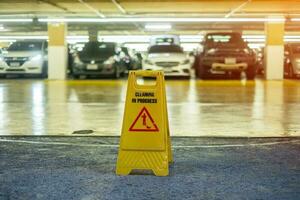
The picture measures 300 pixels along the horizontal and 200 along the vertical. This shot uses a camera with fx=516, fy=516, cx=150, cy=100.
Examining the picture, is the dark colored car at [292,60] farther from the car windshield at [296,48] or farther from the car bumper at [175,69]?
the car bumper at [175,69]

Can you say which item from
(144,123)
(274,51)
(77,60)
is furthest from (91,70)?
(144,123)

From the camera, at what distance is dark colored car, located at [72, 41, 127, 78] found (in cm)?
2038

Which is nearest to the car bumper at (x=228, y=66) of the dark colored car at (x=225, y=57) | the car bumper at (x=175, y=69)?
the dark colored car at (x=225, y=57)

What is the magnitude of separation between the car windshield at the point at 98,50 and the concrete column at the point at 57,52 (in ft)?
4.63

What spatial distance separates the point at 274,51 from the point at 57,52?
31.2 feet

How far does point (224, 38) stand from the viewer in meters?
20.7

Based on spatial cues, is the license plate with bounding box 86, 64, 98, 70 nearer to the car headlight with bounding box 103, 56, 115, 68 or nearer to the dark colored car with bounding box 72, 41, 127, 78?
the dark colored car with bounding box 72, 41, 127, 78

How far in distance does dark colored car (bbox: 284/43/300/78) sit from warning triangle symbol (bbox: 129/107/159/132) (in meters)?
17.9

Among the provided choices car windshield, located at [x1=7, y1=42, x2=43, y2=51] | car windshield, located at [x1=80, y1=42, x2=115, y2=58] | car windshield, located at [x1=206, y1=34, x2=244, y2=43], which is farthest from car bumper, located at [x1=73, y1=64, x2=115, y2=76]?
car windshield, located at [x1=206, y1=34, x2=244, y2=43]

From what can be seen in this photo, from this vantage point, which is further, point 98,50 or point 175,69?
point 98,50

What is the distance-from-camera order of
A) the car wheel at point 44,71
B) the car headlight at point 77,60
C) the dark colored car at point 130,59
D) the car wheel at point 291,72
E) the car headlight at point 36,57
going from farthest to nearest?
the dark colored car at point 130,59 < the car wheel at point 44,71 < the car wheel at point 291,72 < the car headlight at point 36,57 < the car headlight at point 77,60

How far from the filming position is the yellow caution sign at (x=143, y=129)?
180 inches

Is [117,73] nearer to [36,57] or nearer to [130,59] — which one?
[130,59]

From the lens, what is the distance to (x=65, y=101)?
37.0 feet
